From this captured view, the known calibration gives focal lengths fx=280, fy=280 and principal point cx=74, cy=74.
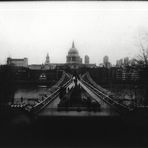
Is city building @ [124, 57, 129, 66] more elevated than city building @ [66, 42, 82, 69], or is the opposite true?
city building @ [66, 42, 82, 69]

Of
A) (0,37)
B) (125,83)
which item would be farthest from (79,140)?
(125,83)

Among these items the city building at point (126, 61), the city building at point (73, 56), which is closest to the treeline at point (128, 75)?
the city building at point (126, 61)

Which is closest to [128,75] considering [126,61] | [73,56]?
[126,61]

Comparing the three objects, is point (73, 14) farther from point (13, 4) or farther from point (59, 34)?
point (13, 4)

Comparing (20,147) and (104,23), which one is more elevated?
(104,23)

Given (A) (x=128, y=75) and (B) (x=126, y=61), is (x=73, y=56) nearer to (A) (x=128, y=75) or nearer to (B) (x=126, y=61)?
(A) (x=128, y=75)

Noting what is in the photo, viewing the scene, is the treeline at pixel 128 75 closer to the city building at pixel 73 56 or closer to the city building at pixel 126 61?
the city building at pixel 126 61

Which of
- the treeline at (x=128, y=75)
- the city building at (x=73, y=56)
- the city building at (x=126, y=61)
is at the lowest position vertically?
the treeline at (x=128, y=75)

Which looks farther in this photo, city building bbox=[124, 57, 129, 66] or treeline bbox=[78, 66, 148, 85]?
treeline bbox=[78, 66, 148, 85]

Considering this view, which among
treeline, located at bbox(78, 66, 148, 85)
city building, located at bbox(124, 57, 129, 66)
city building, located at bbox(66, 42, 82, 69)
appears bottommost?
treeline, located at bbox(78, 66, 148, 85)

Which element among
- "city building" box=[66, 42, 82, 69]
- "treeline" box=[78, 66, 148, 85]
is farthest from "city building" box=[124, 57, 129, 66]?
"city building" box=[66, 42, 82, 69]

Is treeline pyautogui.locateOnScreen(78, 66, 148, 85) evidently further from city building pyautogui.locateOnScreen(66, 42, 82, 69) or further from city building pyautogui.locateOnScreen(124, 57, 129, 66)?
A: city building pyautogui.locateOnScreen(66, 42, 82, 69)
